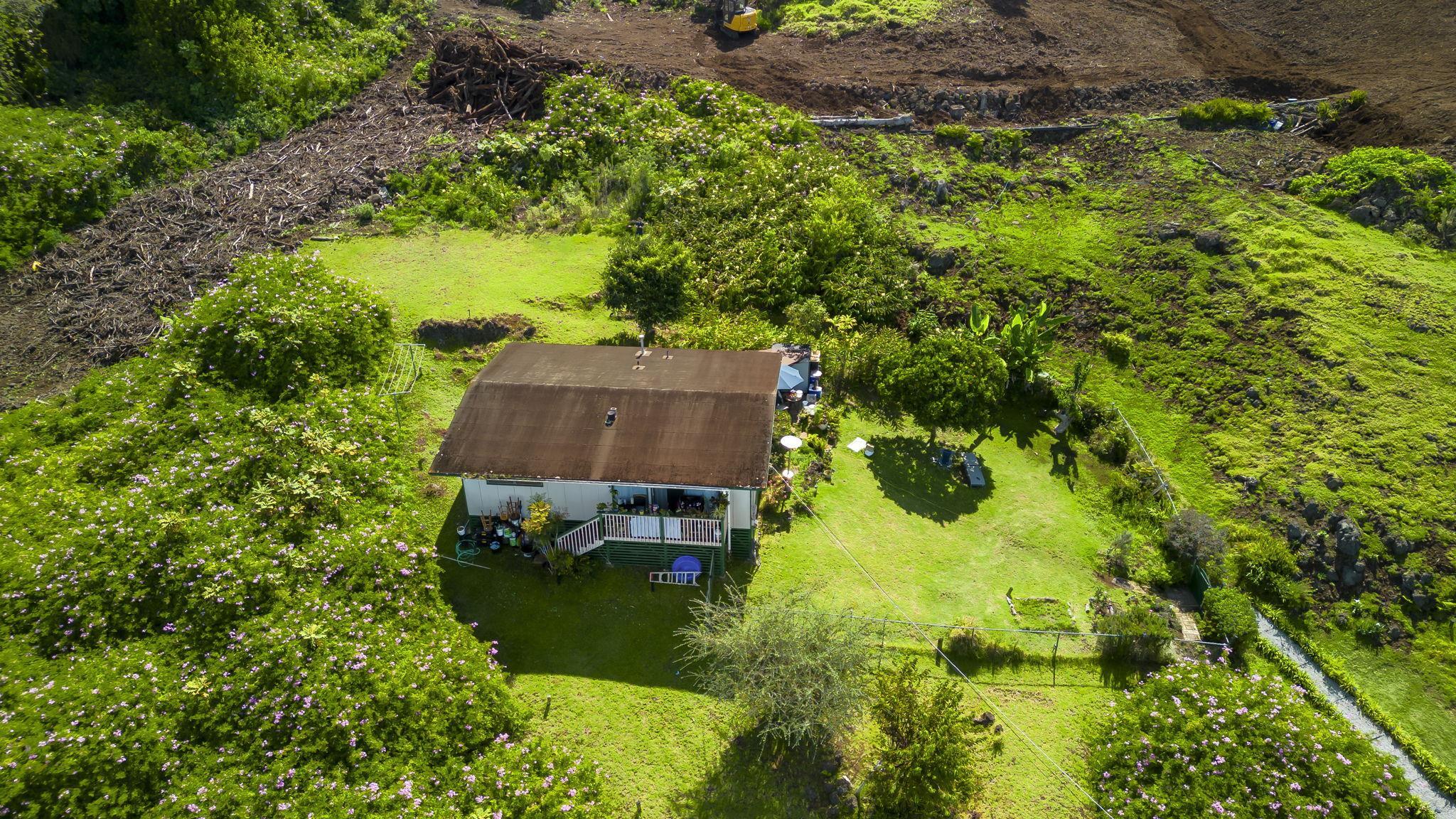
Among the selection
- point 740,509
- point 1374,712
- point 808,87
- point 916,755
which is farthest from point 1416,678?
point 808,87

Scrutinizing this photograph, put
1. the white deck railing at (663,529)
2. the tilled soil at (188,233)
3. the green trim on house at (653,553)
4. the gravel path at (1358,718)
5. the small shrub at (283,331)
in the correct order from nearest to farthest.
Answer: the gravel path at (1358,718) < the white deck railing at (663,529) < the green trim on house at (653,553) < the small shrub at (283,331) < the tilled soil at (188,233)

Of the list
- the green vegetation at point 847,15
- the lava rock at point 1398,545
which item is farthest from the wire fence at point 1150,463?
the green vegetation at point 847,15

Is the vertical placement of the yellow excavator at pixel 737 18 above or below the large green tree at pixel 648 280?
above

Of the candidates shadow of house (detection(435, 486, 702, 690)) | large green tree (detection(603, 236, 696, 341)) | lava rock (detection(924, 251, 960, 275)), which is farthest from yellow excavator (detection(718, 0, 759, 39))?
shadow of house (detection(435, 486, 702, 690))

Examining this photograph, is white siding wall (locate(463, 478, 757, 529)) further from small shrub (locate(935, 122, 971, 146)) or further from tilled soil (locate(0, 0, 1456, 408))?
small shrub (locate(935, 122, 971, 146))

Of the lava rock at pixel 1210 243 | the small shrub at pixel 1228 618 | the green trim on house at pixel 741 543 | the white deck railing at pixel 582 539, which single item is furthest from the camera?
the lava rock at pixel 1210 243

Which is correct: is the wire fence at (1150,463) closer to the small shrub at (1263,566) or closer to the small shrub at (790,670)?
the small shrub at (1263,566)

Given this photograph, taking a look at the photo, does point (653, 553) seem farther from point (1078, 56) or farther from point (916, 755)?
point (1078, 56)
